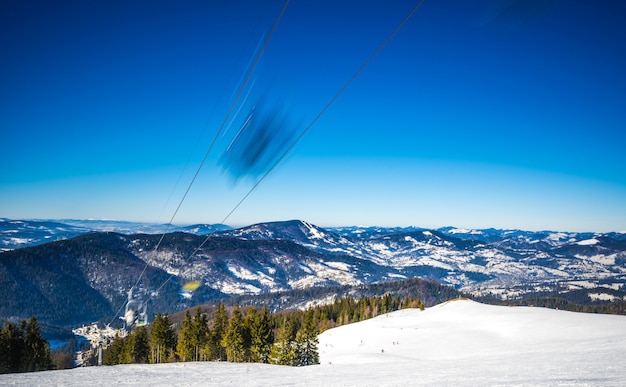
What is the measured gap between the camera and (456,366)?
17609mm

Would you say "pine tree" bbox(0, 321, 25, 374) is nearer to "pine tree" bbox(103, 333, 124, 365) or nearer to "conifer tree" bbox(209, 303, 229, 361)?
"pine tree" bbox(103, 333, 124, 365)

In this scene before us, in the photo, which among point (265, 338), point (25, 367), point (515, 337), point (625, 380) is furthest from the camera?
point (265, 338)

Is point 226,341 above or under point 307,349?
under

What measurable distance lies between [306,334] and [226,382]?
2600 centimetres

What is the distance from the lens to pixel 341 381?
14766 mm

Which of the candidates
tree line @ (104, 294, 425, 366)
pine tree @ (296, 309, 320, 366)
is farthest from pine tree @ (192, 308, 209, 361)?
pine tree @ (296, 309, 320, 366)

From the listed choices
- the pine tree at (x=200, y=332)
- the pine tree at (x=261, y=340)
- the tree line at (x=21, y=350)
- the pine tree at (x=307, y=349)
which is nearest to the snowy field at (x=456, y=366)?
the pine tree at (x=307, y=349)

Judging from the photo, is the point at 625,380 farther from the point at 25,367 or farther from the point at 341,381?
the point at 25,367

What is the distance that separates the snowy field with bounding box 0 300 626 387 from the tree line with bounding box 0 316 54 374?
29503mm

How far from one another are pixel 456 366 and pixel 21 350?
49.3 meters

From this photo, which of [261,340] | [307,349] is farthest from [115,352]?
[307,349]

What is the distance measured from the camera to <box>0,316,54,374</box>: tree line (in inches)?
1549

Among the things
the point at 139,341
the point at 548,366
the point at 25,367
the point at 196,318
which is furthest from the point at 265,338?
the point at 548,366

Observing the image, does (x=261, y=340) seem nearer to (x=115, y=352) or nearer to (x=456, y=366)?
(x=115, y=352)
